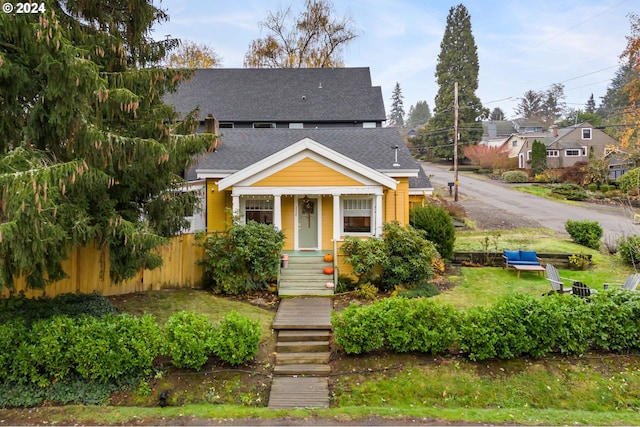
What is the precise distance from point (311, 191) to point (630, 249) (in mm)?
12654

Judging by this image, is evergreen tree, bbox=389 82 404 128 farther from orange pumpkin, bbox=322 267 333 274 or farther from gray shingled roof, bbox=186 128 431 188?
orange pumpkin, bbox=322 267 333 274

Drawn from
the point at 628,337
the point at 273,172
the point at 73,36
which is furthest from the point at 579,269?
the point at 73,36

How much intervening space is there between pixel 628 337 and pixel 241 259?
400 inches

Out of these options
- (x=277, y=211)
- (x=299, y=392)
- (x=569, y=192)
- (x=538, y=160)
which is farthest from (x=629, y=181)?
(x=299, y=392)

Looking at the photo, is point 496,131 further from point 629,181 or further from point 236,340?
point 236,340

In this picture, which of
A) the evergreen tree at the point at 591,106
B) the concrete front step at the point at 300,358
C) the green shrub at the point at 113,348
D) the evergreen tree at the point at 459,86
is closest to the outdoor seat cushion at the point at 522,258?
the concrete front step at the point at 300,358

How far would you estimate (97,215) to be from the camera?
865 cm

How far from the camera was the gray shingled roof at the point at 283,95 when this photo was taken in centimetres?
2788

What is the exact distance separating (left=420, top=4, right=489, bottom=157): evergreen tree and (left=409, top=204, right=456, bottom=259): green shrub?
40.3m

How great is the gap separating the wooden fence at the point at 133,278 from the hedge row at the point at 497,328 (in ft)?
18.8

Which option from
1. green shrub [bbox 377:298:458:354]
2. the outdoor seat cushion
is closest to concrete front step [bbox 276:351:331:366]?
green shrub [bbox 377:298:458:354]

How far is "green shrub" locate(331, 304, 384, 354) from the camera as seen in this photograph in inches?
341

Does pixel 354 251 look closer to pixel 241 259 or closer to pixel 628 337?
pixel 241 259

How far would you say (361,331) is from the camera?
28.3 feet
